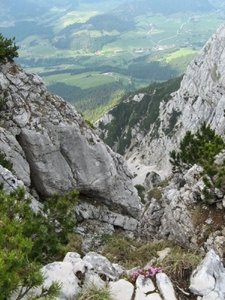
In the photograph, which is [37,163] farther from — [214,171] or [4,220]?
[4,220]

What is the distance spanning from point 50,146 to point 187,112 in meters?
112

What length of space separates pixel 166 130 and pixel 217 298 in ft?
468

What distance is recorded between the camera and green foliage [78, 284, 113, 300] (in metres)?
10.6

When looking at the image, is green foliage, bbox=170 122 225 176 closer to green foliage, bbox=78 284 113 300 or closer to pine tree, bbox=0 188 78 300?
pine tree, bbox=0 188 78 300

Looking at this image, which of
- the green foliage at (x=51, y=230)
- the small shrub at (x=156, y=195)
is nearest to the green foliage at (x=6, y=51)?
the green foliage at (x=51, y=230)

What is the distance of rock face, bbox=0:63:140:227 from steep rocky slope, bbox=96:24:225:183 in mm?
77063

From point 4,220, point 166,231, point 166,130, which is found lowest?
point 166,130

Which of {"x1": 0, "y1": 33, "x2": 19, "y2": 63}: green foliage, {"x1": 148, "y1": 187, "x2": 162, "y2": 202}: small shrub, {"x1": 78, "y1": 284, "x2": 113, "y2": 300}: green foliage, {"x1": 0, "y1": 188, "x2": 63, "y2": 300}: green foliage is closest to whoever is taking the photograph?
{"x1": 0, "y1": 188, "x2": 63, "y2": 300}: green foliage

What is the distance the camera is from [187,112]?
136m

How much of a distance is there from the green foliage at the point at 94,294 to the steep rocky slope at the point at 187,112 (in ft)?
330

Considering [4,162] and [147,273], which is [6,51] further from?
[147,273]

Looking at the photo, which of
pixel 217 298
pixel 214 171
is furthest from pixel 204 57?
pixel 217 298

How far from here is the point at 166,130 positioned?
151 metres

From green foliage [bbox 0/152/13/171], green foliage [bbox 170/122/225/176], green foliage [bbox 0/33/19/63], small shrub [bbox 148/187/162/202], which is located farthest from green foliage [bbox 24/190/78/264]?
green foliage [bbox 0/33/19/63]
